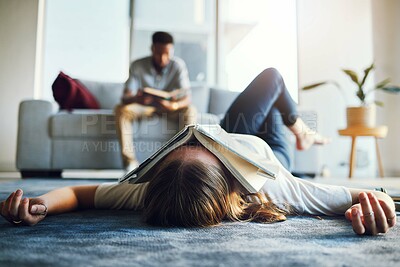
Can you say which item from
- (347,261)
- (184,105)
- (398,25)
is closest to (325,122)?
(398,25)

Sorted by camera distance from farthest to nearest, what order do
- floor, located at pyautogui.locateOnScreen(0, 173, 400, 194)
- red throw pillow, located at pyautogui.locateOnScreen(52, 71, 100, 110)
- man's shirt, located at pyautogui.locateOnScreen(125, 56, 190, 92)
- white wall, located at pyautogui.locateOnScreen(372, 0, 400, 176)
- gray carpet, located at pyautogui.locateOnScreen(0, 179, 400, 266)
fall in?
1. white wall, located at pyautogui.locateOnScreen(372, 0, 400, 176)
2. man's shirt, located at pyautogui.locateOnScreen(125, 56, 190, 92)
3. red throw pillow, located at pyautogui.locateOnScreen(52, 71, 100, 110)
4. floor, located at pyautogui.locateOnScreen(0, 173, 400, 194)
5. gray carpet, located at pyautogui.locateOnScreen(0, 179, 400, 266)

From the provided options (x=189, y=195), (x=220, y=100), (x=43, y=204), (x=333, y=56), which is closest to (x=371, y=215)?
(x=189, y=195)

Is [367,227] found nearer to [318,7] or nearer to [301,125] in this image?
[301,125]

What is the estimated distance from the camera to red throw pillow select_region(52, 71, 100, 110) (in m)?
2.26

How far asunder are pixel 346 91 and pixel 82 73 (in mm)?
2261

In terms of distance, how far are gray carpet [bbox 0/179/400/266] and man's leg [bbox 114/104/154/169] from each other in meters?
1.29

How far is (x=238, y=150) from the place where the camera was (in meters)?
0.65

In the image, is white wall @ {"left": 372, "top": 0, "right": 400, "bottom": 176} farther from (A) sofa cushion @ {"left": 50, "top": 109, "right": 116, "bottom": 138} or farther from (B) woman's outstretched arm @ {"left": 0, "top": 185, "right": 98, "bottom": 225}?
(B) woman's outstretched arm @ {"left": 0, "top": 185, "right": 98, "bottom": 225}

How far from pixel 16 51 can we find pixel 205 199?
3.05 meters

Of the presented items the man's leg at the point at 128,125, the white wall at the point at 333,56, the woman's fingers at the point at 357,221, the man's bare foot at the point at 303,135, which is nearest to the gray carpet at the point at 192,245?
the woman's fingers at the point at 357,221

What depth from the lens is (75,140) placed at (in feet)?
6.95

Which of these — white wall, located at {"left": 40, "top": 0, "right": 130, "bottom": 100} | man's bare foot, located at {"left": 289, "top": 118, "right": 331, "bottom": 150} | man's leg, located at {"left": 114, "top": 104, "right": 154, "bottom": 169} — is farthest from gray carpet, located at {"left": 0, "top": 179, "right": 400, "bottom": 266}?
white wall, located at {"left": 40, "top": 0, "right": 130, "bottom": 100}

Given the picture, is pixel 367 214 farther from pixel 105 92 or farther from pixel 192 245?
pixel 105 92

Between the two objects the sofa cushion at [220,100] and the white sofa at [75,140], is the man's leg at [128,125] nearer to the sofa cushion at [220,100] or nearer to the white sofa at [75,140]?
the white sofa at [75,140]
